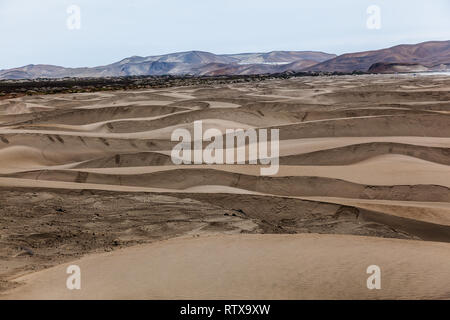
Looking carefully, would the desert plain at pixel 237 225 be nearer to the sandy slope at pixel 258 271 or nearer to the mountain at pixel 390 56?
the sandy slope at pixel 258 271

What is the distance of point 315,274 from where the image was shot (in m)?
5.20

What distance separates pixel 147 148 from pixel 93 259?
979cm

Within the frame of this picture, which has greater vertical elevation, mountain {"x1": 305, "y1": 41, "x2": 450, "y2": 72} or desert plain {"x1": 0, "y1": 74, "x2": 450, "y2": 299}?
mountain {"x1": 305, "y1": 41, "x2": 450, "y2": 72}

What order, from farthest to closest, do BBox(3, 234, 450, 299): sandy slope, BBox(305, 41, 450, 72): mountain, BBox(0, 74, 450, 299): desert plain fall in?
1. BBox(305, 41, 450, 72): mountain
2. BBox(0, 74, 450, 299): desert plain
3. BBox(3, 234, 450, 299): sandy slope

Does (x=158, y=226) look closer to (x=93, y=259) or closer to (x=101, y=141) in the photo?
(x=93, y=259)

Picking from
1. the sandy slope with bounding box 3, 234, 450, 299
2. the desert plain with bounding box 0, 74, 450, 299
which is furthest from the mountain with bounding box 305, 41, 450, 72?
the sandy slope with bounding box 3, 234, 450, 299

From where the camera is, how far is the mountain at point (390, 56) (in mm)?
133000

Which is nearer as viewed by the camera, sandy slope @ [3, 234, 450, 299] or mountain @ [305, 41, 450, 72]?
sandy slope @ [3, 234, 450, 299]

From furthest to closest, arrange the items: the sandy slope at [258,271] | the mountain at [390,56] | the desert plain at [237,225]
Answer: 1. the mountain at [390,56]
2. the desert plain at [237,225]
3. the sandy slope at [258,271]

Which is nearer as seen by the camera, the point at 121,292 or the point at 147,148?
the point at 121,292

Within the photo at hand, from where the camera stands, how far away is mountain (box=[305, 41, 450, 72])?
436 feet

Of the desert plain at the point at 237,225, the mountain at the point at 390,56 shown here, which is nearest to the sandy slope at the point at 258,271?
the desert plain at the point at 237,225

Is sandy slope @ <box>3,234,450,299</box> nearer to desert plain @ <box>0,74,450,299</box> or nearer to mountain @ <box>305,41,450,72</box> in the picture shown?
desert plain @ <box>0,74,450,299</box>
